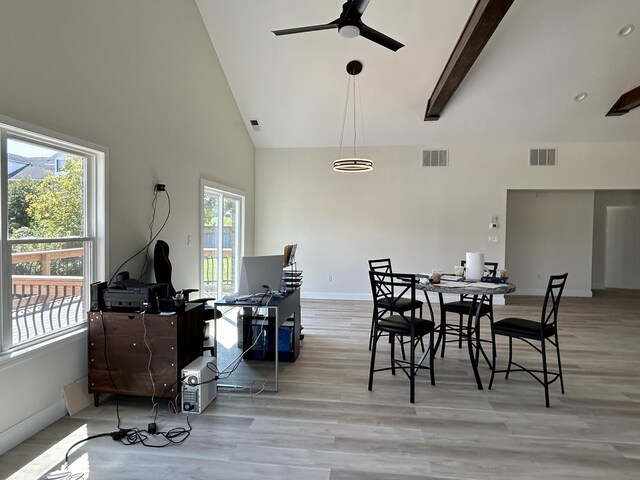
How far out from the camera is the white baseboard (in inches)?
90.4

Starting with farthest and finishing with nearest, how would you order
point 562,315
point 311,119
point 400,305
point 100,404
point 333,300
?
1. point 333,300
2. point 311,119
3. point 562,315
4. point 400,305
5. point 100,404

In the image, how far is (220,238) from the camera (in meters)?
6.07

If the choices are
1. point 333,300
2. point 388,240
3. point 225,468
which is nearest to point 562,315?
point 388,240

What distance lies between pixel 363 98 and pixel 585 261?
6.17 meters

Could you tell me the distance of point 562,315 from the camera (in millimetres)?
6180

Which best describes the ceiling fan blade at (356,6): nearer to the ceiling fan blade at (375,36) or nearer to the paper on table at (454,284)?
the ceiling fan blade at (375,36)

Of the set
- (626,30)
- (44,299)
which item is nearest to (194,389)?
(44,299)

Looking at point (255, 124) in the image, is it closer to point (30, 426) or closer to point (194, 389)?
point (194, 389)

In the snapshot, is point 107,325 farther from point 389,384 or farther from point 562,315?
point 562,315

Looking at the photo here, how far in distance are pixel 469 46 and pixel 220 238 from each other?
4.53m

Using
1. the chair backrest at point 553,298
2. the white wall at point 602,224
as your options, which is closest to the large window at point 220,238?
the chair backrest at point 553,298

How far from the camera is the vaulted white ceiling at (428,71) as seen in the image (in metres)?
4.75

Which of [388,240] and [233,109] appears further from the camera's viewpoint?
[388,240]

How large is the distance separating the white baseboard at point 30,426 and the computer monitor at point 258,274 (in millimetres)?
1595
